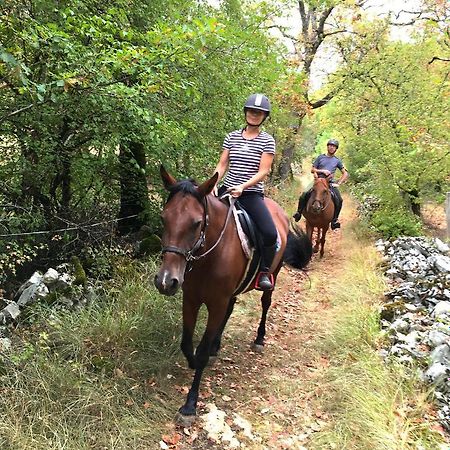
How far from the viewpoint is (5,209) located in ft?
15.8

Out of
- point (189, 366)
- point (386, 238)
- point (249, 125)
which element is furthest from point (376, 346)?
point (386, 238)

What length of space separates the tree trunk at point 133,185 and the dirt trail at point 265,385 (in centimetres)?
227

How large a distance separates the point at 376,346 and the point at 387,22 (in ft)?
33.6

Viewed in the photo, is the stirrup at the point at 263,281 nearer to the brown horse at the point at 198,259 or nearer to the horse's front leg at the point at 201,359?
the brown horse at the point at 198,259

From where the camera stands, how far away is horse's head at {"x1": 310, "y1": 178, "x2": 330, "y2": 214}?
9227 mm

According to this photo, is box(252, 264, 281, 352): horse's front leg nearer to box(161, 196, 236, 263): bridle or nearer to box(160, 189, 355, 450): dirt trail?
box(160, 189, 355, 450): dirt trail

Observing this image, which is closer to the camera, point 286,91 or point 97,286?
point 97,286

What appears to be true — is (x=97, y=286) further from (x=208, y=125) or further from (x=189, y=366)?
(x=208, y=125)

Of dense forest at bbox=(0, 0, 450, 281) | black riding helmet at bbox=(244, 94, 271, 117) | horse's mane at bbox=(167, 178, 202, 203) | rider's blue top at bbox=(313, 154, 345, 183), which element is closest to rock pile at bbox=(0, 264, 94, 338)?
dense forest at bbox=(0, 0, 450, 281)

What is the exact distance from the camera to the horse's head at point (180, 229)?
2943 millimetres

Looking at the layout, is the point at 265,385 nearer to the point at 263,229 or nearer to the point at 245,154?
the point at 263,229

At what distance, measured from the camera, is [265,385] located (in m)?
4.43

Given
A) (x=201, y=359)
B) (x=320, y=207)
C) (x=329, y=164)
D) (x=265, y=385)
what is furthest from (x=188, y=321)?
(x=329, y=164)

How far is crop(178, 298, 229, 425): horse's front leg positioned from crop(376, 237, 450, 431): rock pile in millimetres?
1973
